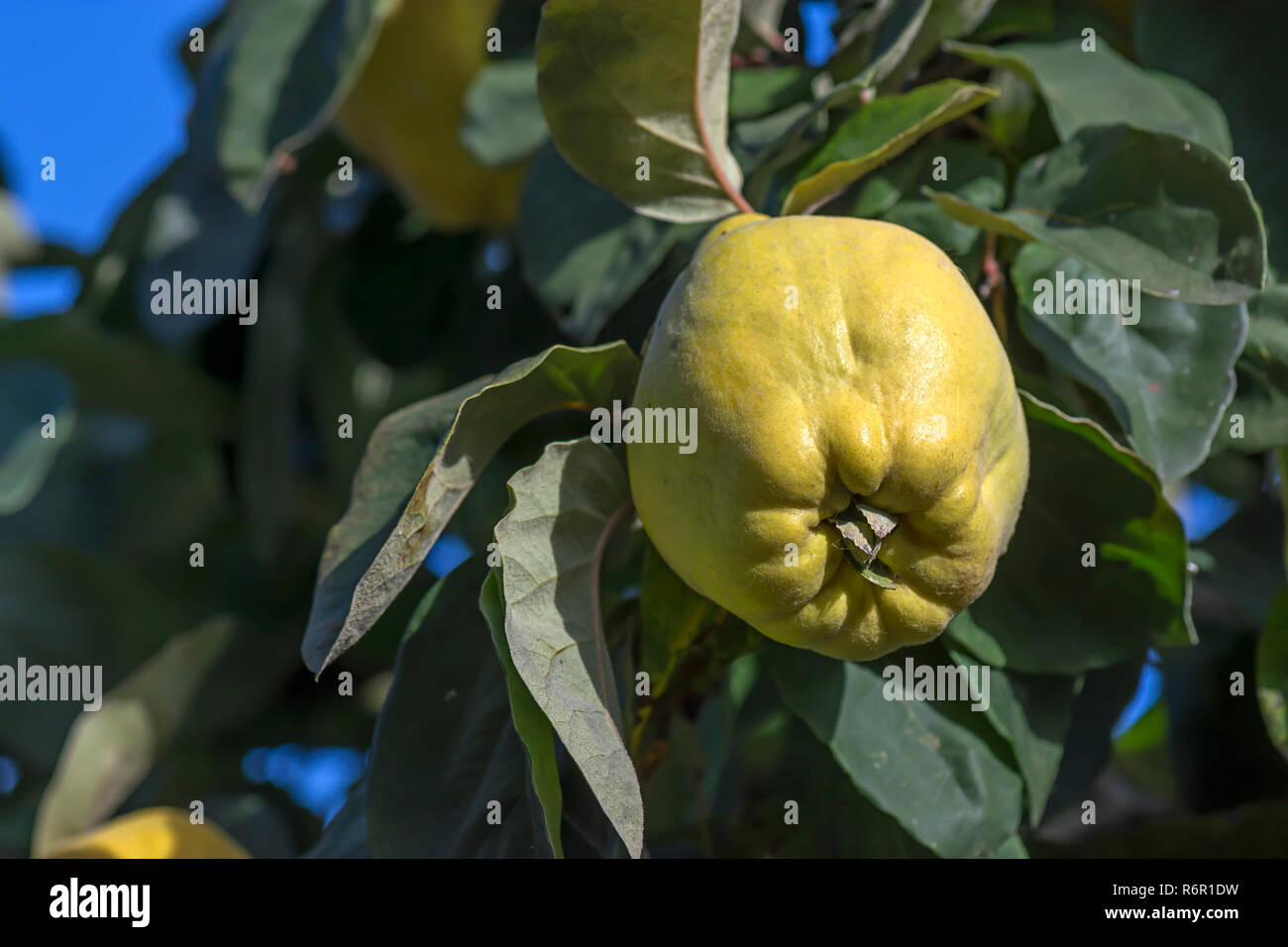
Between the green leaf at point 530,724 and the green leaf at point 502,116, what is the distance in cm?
78

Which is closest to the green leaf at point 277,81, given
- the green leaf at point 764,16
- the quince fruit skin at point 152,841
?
the green leaf at point 764,16

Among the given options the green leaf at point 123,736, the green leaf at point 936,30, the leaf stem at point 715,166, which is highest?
the green leaf at point 936,30

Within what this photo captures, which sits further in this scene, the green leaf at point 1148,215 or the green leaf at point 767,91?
the green leaf at point 767,91

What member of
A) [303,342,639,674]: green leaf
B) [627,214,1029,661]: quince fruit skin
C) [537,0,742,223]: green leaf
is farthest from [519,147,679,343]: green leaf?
[627,214,1029,661]: quince fruit skin

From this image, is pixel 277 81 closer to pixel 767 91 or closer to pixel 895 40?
pixel 767 91

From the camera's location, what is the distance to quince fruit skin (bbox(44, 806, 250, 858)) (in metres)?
1.36

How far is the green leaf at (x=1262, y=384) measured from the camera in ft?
3.26

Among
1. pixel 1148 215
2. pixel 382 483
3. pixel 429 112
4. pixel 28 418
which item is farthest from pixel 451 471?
pixel 28 418

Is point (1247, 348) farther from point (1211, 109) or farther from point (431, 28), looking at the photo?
point (431, 28)

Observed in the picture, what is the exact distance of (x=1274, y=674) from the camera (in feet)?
3.63

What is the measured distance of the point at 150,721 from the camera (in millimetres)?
1598

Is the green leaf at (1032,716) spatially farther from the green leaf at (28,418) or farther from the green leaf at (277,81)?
the green leaf at (28,418)

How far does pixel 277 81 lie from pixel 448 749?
0.74 meters

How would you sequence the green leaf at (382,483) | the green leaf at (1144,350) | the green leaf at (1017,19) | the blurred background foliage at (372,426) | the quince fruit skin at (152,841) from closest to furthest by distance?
the green leaf at (382,483) < the green leaf at (1144,350) < the blurred background foliage at (372,426) < the green leaf at (1017,19) < the quince fruit skin at (152,841)
